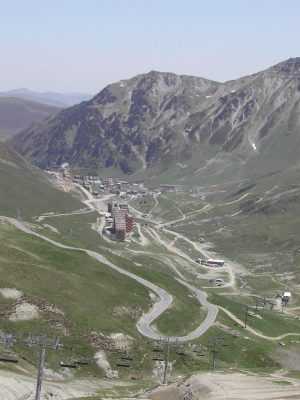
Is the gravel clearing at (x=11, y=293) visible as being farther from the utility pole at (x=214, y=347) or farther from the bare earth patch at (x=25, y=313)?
the utility pole at (x=214, y=347)

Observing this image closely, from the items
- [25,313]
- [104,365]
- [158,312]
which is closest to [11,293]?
[25,313]

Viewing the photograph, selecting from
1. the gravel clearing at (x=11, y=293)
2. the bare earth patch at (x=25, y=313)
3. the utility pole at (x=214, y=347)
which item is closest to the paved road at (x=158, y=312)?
the utility pole at (x=214, y=347)

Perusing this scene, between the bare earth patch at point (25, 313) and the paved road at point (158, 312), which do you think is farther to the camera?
the paved road at point (158, 312)

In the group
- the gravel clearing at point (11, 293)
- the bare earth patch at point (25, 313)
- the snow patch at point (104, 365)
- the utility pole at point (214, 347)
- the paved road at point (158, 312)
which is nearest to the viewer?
the snow patch at point (104, 365)

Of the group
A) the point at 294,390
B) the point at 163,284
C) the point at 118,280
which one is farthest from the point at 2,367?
the point at 163,284

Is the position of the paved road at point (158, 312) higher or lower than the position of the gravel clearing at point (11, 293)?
lower

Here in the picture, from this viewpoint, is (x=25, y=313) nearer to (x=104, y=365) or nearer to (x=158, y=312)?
(x=104, y=365)

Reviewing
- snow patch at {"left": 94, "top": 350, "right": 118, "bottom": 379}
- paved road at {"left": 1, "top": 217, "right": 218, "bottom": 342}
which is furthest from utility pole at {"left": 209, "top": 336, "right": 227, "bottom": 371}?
snow patch at {"left": 94, "top": 350, "right": 118, "bottom": 379}

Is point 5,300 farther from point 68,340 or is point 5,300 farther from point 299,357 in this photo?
point 299,357

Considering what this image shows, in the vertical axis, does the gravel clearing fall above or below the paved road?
above

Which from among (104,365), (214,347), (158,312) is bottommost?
(214,347)

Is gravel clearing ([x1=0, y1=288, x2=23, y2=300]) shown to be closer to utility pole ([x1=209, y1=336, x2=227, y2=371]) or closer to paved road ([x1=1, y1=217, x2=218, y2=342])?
paved road ([x1=1, y1=217, x2=218, y2=342])
